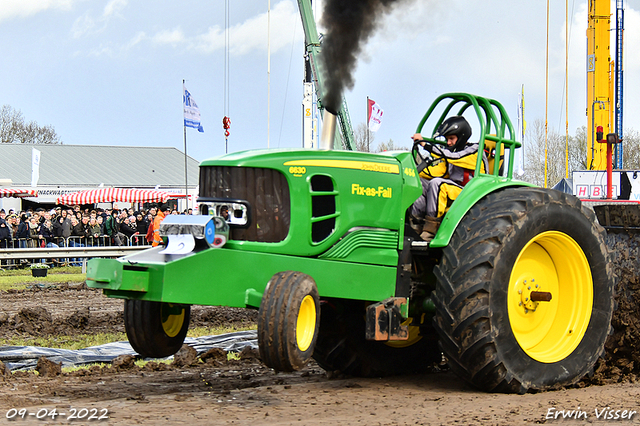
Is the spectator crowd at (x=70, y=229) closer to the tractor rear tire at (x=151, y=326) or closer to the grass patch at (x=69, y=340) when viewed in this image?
the grass patch at (x=69, y=340)

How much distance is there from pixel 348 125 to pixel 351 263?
943 inches

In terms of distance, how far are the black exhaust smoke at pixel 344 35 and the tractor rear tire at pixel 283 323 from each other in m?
2.17

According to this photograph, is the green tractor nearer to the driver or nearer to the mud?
the driver

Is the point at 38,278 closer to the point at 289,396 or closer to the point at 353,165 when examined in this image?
the point at 289,396

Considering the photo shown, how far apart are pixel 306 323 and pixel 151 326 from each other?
1.14 meters

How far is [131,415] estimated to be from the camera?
4.65m

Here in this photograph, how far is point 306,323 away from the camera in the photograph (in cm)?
476

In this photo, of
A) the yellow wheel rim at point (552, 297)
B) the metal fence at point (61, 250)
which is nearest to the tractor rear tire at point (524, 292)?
the yellow wheel rim at point (552, 297)

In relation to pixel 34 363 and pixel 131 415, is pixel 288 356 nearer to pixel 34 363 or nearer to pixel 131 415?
pixel 131 415

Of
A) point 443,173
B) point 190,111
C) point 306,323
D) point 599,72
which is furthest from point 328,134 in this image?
point 599,72

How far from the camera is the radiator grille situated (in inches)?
202

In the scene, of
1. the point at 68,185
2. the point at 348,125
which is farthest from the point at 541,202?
the point at 68,185

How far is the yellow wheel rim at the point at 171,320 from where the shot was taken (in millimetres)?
5223

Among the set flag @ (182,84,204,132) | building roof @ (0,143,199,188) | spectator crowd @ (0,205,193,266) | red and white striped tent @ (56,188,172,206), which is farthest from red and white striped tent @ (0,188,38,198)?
building roof @ (0,143,199,188)
